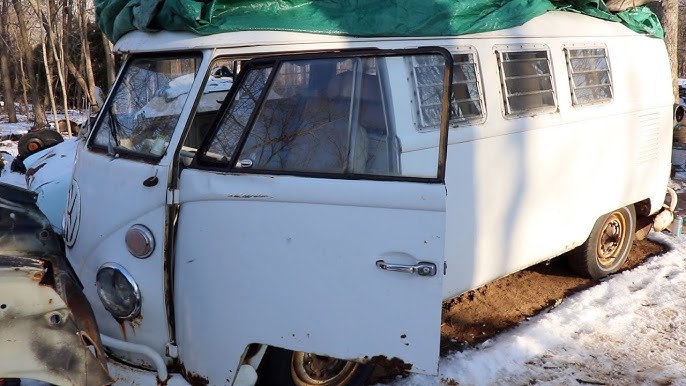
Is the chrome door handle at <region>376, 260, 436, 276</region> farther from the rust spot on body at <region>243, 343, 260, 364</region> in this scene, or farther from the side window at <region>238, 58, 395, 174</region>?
the rust spot on body at <region>243, 343, 260, 364</region>

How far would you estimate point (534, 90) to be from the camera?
Answer: 185 inches

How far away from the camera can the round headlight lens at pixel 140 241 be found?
3146 millimetres

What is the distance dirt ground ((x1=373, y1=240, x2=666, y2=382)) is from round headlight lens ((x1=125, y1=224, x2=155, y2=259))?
1.81m

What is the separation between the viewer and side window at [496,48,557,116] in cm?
447

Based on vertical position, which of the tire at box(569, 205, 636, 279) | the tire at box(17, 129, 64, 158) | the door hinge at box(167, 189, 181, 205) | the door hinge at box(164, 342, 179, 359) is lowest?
the tire at box(569, 205, 636, 279)

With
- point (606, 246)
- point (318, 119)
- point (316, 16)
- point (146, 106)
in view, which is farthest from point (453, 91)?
point (606, 246)

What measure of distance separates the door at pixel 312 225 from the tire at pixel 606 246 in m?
3.19

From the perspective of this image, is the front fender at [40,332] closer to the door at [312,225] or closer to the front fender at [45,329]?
the front fender at [45,329]

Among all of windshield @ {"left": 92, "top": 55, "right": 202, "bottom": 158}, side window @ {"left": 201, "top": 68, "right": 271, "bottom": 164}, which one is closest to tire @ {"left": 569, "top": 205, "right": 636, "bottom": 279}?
side window @ {"left": 201, "top": 68, "right": 271, "bottom": 164}

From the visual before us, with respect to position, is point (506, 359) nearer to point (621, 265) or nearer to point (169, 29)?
point (621, 265)

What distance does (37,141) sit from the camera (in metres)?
6.96

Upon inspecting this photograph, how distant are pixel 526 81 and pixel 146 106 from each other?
262cm

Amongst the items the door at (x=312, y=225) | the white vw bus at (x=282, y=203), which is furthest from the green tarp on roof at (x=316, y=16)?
the door at (x=312, y=225)

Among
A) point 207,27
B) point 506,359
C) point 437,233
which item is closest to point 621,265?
point 506,359
